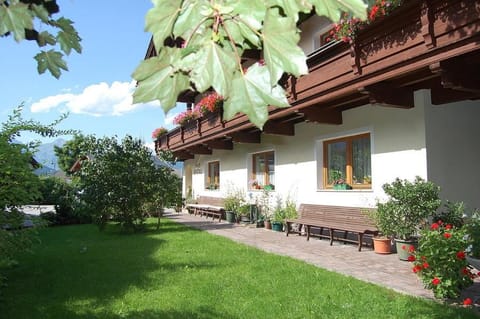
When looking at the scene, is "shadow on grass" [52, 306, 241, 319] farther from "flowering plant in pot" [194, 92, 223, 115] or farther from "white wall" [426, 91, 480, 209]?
"flowering plant in pot" [194, 92, 223, 115]

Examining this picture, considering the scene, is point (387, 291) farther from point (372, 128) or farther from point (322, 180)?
point (322, 180)

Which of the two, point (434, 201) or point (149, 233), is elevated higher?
point (434, 201)

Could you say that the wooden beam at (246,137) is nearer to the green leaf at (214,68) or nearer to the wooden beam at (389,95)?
the wooden beam at (389,95)

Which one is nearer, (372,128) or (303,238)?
(372,128)

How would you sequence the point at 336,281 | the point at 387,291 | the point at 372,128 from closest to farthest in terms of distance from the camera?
the point at 387,291, the point at 336,281, the point at 372,128

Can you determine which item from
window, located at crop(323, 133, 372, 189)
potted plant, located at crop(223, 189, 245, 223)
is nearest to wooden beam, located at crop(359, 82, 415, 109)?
window, located at crop(323, 133, 372, 189)

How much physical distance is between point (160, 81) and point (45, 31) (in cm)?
75

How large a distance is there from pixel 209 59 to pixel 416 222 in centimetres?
755

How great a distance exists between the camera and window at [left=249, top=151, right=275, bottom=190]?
14.7 metres

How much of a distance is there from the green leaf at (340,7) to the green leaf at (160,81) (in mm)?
383

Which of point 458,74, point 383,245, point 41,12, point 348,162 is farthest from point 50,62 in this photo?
point 348,162

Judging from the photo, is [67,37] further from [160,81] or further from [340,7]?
[340,7]

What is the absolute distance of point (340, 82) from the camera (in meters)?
8.18

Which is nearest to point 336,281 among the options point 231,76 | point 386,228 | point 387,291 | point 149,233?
point 387,291
